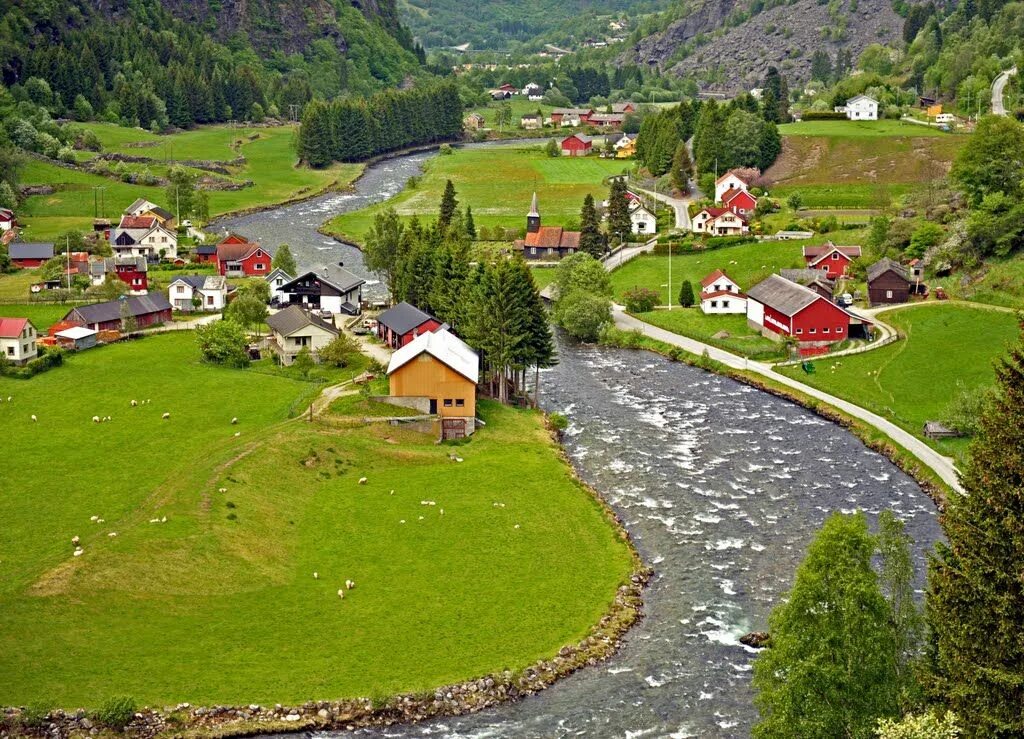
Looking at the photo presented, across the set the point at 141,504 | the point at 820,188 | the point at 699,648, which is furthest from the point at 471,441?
the point at 820,188

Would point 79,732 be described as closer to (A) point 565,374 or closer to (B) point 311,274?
(A) point 565,374

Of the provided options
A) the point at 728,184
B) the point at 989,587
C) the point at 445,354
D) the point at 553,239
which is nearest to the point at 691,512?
the point at 445,354

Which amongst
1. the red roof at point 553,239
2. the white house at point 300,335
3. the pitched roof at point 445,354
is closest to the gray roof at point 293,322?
the white house at point 300,335

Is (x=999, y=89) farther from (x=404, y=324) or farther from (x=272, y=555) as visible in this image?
(x=272, y=555)

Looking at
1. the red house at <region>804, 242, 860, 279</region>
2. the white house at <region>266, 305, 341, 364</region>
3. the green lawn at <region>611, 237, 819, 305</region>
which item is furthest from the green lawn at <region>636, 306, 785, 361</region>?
the white house at <region>266, 305, 341, 364</region>

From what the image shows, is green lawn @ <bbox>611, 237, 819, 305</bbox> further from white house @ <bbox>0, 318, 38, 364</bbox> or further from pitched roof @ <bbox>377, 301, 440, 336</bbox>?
white house @ <bbox>0, 318, 38, 364</bbox>
